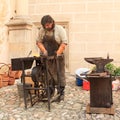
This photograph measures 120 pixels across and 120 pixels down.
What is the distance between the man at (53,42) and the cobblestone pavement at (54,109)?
355 millimetres

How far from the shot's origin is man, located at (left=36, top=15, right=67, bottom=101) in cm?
520

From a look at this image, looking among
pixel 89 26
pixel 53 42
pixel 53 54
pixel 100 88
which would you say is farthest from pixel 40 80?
pixel 89 26

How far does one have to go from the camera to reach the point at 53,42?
212 inches

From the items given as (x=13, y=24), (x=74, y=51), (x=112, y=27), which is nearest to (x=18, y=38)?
(x=13, y=24)

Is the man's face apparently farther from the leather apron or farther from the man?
the leather apron

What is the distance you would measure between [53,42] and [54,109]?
3.59 feet

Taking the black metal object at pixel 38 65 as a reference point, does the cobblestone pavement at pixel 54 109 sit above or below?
below

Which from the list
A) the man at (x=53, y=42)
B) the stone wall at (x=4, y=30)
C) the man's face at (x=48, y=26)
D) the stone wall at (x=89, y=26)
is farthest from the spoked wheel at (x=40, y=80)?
the stone wall at (x=89, y=26)

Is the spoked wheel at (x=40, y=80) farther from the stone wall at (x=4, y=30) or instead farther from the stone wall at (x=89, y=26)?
the stone wall at (x=89, y=26)

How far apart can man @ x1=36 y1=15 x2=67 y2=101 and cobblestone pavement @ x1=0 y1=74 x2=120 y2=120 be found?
35 centimetres

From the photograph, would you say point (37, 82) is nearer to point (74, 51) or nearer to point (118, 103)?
point (118, 103)

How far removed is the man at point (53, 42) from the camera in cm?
520

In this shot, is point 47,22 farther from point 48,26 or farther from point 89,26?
point 89,26

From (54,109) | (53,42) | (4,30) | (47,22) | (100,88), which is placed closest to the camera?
(100,88)
